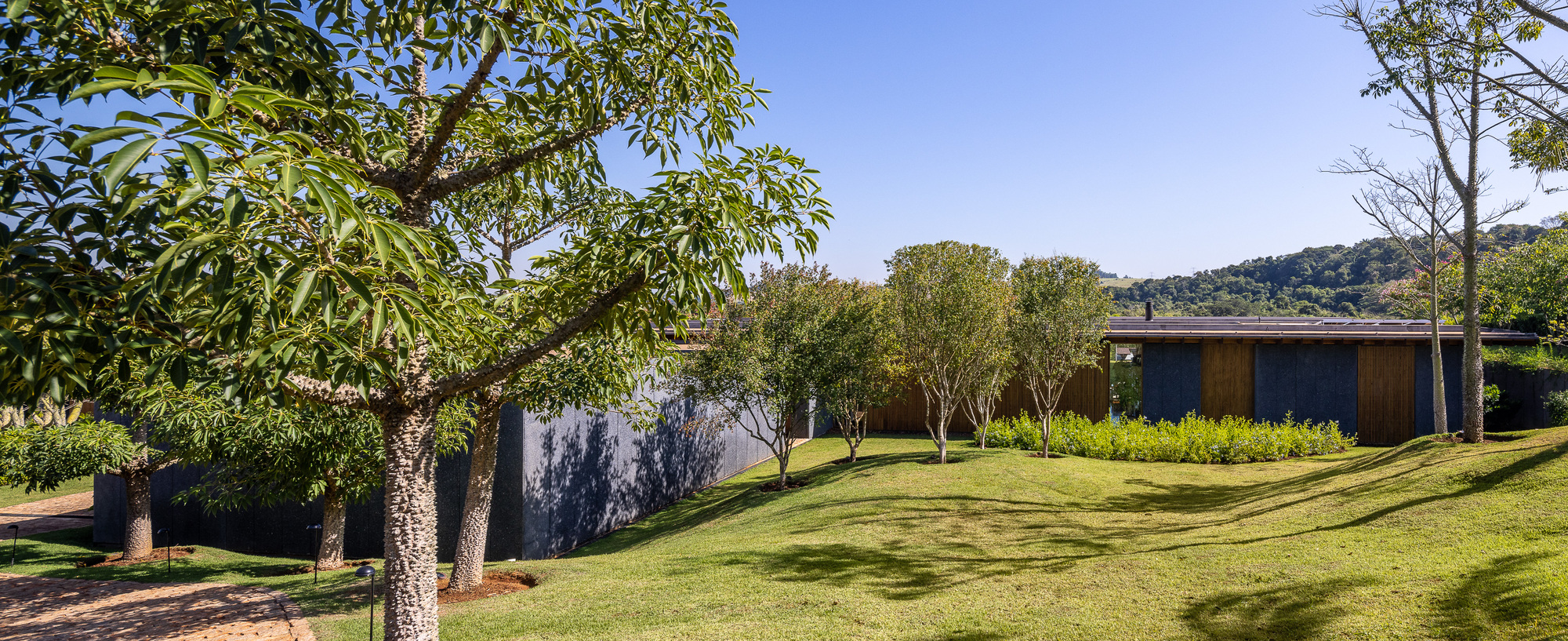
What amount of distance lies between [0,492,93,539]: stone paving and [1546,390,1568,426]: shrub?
2817 cm

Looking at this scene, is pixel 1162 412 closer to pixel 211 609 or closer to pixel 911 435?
pixel 911 435

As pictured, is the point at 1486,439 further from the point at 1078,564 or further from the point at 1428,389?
the point at 1078,564

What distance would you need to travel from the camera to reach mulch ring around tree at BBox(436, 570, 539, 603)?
7.02m

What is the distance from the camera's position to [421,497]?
3.44 meters

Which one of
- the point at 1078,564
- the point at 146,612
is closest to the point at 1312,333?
the point at 1078,564

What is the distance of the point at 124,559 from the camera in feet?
33.5

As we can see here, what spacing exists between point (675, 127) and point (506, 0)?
138cm

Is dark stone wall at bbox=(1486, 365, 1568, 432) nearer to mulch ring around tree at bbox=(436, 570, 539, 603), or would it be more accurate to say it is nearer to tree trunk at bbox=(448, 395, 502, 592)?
mulch ring around tree at bbox=(436, 570, 539, 603)

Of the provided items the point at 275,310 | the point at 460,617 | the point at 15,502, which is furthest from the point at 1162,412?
the point at 15,502

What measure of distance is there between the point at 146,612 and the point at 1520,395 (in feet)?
81.1

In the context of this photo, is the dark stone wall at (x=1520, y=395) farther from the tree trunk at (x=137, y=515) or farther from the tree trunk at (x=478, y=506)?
the tree trunk at (x=137, y=515)

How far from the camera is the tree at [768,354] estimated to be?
11.7 meters

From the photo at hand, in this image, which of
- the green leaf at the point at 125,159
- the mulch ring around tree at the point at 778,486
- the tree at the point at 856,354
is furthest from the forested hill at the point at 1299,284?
the green leaf at the point at 125,159

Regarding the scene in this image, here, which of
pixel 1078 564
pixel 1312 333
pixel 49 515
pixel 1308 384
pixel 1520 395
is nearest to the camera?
pixel 1078 564
